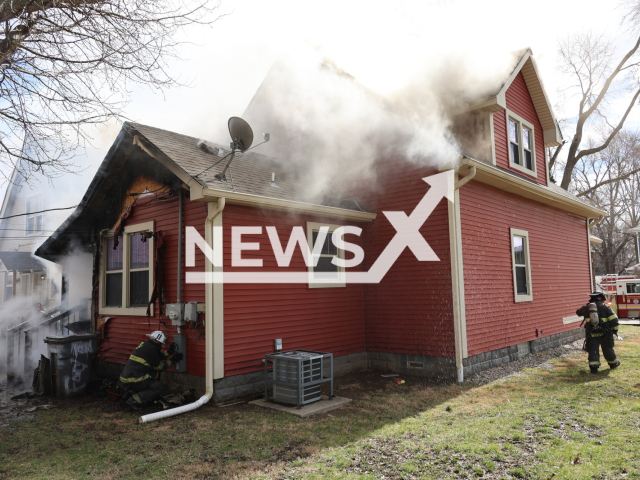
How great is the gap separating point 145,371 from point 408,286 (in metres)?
5.25

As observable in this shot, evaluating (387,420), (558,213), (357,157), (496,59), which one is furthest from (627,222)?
(387,420)

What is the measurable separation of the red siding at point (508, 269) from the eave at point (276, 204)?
2.25 metres

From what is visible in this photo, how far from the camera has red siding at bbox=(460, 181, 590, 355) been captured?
9078 mm

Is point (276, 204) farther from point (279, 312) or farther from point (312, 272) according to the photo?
point (279, 312)

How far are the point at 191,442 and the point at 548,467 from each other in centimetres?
390

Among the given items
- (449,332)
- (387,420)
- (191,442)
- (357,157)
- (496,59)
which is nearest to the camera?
(191,442)

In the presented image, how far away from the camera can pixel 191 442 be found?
211 inches

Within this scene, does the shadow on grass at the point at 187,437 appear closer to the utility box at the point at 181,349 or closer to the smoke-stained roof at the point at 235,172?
the utility box at the point at 181,349

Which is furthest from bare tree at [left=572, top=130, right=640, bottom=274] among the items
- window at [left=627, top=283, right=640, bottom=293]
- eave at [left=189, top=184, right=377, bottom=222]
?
eave at [left=189, top=184, right=377, bottom=222]

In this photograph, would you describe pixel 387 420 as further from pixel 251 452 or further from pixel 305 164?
pixel 305 164

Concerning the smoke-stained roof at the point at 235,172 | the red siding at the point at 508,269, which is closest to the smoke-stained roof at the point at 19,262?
the smoke-stained roof at the point at 235,172

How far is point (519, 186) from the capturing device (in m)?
10.2

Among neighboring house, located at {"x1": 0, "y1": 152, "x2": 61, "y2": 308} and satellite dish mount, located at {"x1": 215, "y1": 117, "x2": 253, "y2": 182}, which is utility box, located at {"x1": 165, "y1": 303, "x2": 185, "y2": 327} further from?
neighboring house, located at {"x1": 0, "y1": 152, "x2": 61, "y2": 308}

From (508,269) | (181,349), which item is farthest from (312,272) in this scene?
(508,269)
